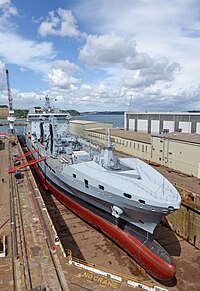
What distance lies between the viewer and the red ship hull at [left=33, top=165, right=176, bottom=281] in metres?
12.9

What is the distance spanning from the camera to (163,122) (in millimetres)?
47438

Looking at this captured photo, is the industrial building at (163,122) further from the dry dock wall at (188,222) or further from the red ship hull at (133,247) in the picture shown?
the red ship hull at (133,247)

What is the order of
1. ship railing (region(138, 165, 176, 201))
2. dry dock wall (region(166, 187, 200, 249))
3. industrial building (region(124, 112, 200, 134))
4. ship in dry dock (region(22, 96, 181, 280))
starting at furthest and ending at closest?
industrial building (region(124, 112, 200, 134)) → dry dock wall (region(166, 187, 200, 249)) → ship railing (region(138, 165, 176, 201)) → ship in dry dock (region(22, 96, 181, 280))

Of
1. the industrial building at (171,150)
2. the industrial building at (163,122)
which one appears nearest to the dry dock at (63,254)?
the industrial building at (171,150)

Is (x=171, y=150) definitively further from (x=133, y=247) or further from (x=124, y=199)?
(x=133, y=247)

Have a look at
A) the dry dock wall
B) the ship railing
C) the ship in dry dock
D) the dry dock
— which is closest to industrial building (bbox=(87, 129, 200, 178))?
the dry dock wall

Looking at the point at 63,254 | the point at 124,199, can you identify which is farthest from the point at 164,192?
the point at 63,254

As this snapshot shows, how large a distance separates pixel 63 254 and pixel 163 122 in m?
40.4

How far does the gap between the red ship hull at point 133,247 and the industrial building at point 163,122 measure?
2936 centimetres

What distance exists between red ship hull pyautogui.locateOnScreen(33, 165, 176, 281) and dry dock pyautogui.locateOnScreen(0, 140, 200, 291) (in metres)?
0.56

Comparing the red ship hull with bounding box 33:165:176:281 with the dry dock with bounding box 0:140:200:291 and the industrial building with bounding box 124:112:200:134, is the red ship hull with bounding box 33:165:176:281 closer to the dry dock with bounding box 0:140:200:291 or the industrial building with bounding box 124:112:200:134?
the dry dock with bounding box 0:140:200:291

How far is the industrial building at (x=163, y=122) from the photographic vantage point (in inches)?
1602

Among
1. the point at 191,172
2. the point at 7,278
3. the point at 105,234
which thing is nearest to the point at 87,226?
the point at 105,234

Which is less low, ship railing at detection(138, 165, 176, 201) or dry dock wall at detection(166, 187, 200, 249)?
ship railing at detection(138, 165, 176, 201)
